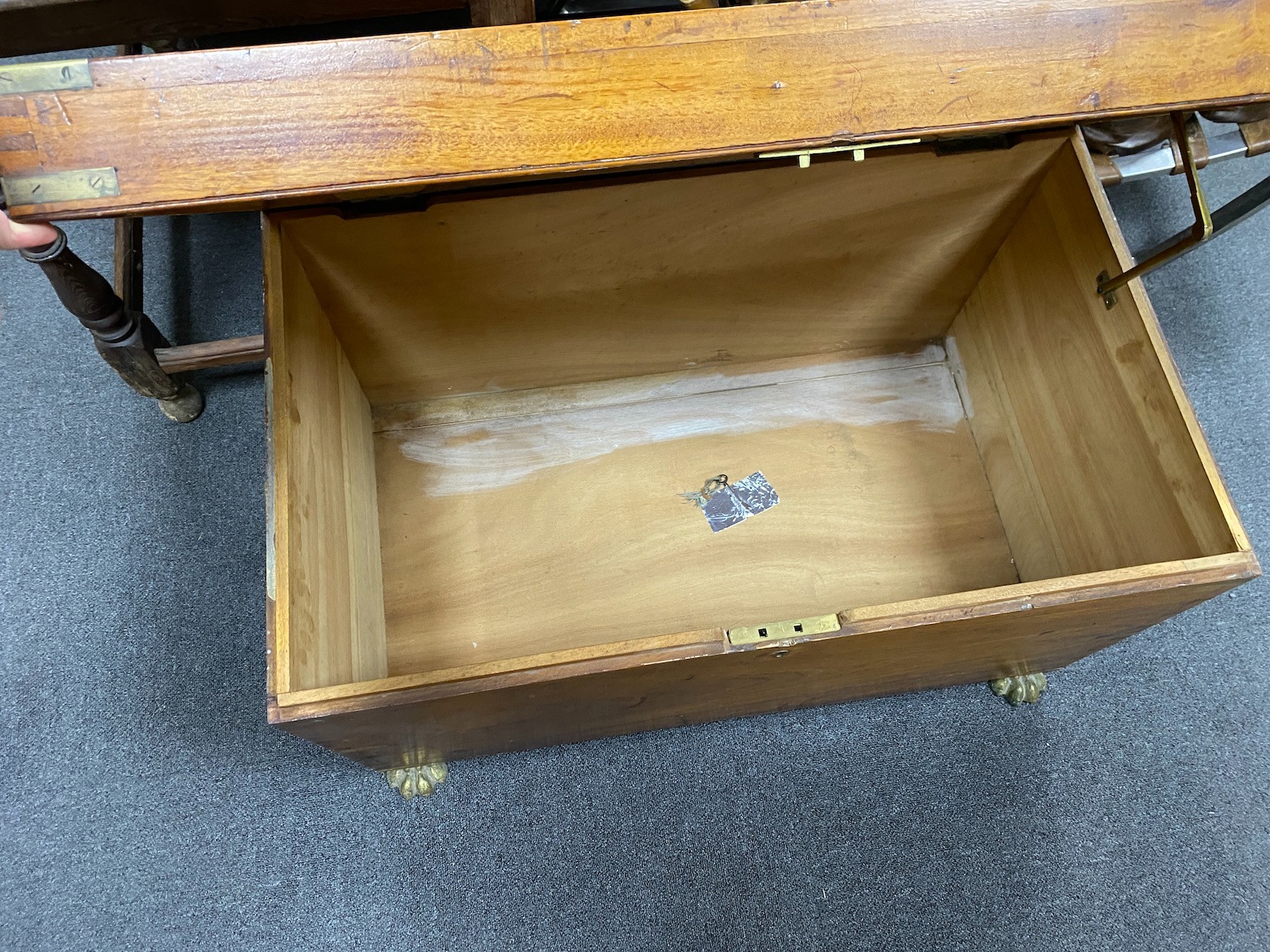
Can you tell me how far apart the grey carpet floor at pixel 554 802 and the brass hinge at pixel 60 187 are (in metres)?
0.56

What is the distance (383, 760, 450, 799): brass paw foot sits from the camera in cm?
100

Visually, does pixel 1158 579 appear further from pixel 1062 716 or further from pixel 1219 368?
pixel 1219 368

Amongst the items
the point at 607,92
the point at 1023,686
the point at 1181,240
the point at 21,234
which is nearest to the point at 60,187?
the point at 21,234

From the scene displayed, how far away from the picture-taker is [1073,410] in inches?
36.8

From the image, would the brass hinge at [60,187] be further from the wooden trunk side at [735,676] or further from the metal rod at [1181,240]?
the metal rod at [1181,240]

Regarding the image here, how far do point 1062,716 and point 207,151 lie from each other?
1194mm

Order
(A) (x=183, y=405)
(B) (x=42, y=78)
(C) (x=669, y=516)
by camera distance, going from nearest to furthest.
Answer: (B) (x=42, y=78) < (C) (x=669, y=516) < (A) (x=183, y=405)

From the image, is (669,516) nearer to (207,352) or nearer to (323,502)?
(323,502)

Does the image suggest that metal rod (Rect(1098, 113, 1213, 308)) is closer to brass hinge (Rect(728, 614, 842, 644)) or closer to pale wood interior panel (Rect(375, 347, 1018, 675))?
pale wood interior panel (Rect(375, 347, 1018, 675))

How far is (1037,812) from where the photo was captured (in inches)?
41.2

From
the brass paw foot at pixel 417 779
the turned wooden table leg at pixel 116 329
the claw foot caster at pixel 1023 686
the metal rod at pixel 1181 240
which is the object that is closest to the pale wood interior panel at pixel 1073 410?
the metal rod at pixel 1181 240

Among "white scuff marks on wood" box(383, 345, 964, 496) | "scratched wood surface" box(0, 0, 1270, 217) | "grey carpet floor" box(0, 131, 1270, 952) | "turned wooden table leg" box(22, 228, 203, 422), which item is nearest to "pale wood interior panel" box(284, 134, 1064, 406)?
"white scuff marks on wood" box(383, 345, 964, 496)

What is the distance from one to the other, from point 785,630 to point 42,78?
76cm

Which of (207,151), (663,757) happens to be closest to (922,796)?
(663,757)
